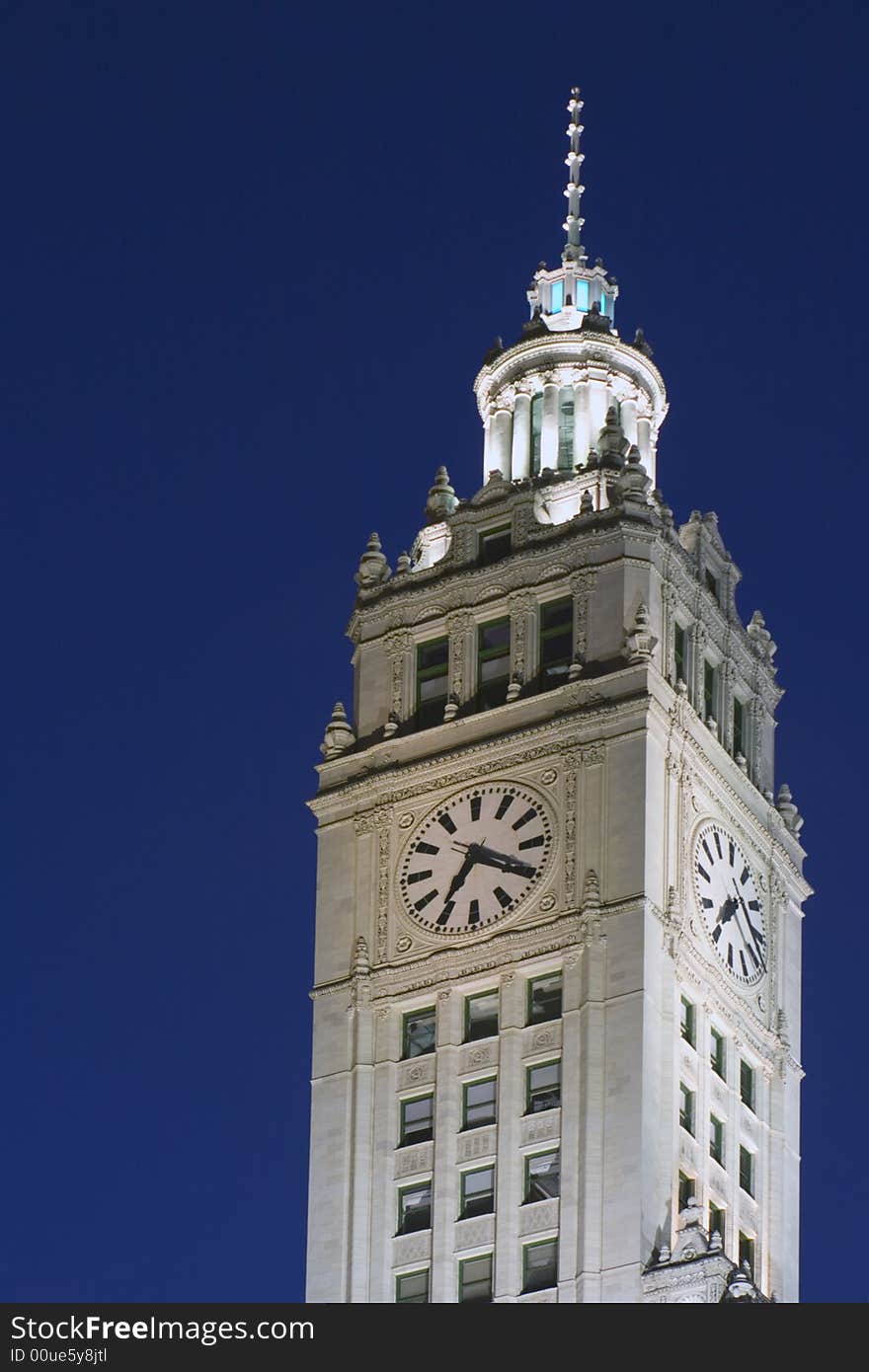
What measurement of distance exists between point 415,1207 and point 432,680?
17.0 meters

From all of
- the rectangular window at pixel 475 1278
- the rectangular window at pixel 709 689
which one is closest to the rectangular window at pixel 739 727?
the rectangular window at pixel 709 689

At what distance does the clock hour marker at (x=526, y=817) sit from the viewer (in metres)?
118

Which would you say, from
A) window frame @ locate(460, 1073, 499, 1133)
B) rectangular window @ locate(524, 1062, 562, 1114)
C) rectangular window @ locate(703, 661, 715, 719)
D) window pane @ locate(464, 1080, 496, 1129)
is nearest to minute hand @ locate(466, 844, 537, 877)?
rectangular window @ locate(524, 1062, 562, 1114)

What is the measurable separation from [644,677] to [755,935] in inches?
337

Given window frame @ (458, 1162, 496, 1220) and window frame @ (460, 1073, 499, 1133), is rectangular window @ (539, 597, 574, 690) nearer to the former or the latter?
window frame @ (460, 1073, 499, 1133)

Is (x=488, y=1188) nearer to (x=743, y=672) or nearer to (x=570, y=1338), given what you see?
(x=743, y=672)

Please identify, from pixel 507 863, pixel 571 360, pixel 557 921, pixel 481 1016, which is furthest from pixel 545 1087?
pixel 571 360

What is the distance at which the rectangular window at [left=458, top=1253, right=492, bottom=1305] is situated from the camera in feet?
367

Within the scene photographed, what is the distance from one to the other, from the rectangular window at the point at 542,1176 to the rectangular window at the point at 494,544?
19769 mm

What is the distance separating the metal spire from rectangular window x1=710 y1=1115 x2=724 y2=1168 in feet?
108

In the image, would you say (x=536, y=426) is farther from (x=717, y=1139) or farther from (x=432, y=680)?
(x=717, y=1139)

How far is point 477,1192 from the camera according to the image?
113938 millimetres

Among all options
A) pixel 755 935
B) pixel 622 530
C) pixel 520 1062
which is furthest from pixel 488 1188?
pixel 622 530

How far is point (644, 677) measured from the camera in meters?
119
